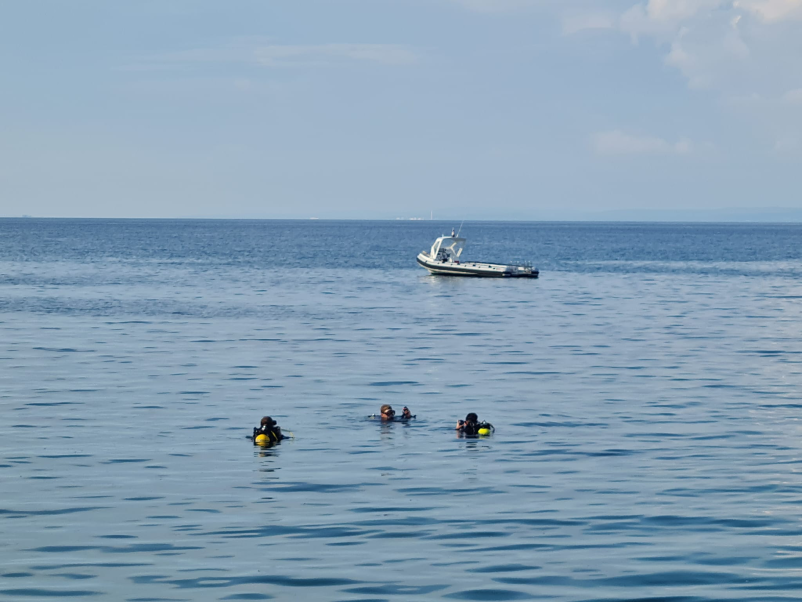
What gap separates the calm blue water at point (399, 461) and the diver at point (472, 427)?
0.50 metres

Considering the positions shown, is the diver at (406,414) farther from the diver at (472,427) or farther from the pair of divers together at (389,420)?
the diver at (472,427)

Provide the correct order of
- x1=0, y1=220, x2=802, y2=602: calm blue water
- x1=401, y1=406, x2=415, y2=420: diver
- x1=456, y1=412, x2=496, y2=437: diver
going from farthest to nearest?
x1=401, y1=406, x2=415, y2=420: diver, x1=456, y1=412, x2=496, y2=437: diver, x1=0, y1=220, x2=802, y2=602: calm blue water

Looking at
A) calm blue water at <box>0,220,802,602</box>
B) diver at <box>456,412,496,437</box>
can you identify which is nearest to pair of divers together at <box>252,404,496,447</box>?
diver at <box>456,412,496,437</box>

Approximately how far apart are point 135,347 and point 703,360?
23.2 meters

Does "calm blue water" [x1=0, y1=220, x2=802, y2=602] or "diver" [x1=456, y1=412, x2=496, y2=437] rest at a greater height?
"diver" [x1=456, y1=412, x2=496, y2=437]

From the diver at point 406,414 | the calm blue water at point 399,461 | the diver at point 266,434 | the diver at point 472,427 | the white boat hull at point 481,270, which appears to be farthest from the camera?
the white boat hull at point 481,270

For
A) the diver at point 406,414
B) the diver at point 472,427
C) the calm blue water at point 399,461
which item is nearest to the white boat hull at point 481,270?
the calm blue water at point 399,461

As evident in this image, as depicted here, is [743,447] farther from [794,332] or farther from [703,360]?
[794,332]

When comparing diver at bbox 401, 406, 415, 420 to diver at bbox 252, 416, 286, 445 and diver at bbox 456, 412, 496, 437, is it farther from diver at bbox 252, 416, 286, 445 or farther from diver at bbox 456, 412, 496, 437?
diver at bbox 252, 416, 286, 445

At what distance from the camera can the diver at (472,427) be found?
27922 mm

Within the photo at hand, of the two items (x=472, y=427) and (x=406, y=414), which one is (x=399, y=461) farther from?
(x=406, y=414)

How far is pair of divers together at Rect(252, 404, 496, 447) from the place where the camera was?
1053 inches

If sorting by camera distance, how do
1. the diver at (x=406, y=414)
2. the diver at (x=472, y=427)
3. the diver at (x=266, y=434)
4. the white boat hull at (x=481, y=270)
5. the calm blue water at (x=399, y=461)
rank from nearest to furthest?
the calm blue water at (x=399, y=461)
the diver at (x=266, y=434)
the diver at (x=472, y=427)
the diver at (x=406, y=414)
the white boat hull at (x=481, y=270)

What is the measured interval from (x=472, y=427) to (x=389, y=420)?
2701 millimetres
